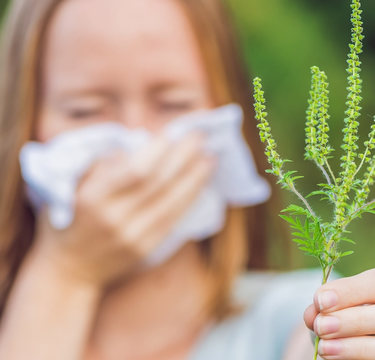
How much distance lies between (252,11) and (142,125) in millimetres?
1932

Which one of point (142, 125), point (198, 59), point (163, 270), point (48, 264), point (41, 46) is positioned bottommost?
point (163, 270)

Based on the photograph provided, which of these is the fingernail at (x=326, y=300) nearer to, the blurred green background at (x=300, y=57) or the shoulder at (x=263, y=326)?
the shoulder at (x=263, y=326)

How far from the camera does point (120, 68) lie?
5.01ft

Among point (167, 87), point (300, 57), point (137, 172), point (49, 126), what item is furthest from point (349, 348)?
point (300, 57)

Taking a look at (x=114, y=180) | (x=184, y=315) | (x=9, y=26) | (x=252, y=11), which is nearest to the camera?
(x=114, y=180)

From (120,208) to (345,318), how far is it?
1.02 m

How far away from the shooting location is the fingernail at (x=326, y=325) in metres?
0.52

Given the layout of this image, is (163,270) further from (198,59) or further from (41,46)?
(41,46)

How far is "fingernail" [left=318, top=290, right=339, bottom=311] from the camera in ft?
1.71

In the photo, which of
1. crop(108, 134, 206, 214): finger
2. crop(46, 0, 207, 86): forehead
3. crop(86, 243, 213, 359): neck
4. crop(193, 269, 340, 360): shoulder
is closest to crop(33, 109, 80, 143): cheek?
crop(46, 0, 207, 86): forehead

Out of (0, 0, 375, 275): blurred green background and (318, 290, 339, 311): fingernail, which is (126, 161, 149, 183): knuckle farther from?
(0, 0, 375, 275): blurred green background

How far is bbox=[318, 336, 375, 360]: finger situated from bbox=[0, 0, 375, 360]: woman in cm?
96

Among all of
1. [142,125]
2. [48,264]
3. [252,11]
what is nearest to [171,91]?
[142,125]

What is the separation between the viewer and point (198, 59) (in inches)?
64.8
